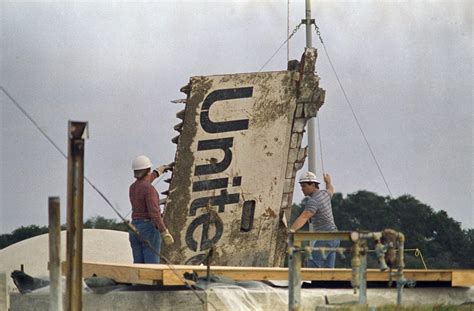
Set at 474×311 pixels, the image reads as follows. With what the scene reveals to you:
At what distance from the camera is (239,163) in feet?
64.0

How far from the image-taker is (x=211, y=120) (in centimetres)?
1969

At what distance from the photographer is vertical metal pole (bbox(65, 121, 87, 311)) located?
12.1 meters

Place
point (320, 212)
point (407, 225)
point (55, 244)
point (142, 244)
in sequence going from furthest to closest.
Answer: point (407, 225) → point (320, 212) → point (142, 244) → point (55, 244)

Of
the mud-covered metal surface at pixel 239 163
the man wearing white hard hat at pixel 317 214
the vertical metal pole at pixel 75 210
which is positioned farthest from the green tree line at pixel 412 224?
the vertical metal pole at pixel 75 210

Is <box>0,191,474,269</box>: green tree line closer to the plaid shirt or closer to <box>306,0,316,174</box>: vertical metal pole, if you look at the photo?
<box>306,0,316,174</box>: vertical metal pole

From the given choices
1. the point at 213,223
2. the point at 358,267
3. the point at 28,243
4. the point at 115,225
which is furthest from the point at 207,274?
the point at 115,225

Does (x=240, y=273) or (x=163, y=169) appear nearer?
(x=240, y=273)

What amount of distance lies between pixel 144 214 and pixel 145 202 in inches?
6.4

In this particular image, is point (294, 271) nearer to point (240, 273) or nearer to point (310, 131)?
point (240, 273)

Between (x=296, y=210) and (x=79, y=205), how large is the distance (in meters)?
25.9

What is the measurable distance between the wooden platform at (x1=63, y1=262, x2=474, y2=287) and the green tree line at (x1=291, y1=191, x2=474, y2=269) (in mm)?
17472

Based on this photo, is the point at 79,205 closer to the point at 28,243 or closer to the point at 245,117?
the point at 245,117

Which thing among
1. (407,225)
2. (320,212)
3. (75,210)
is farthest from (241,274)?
(407,225)

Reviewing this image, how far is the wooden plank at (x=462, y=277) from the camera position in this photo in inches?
615
